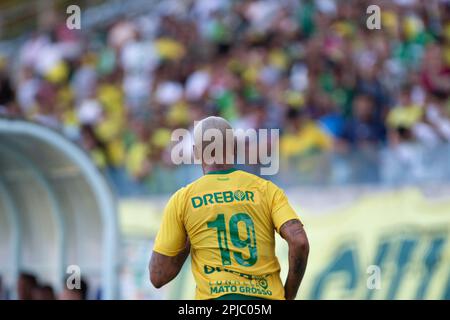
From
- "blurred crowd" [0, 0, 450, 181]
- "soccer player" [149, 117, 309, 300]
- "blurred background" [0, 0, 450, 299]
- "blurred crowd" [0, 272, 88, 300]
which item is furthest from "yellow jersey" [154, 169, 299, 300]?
"blurred crowd" [0, 0, 450, 181]

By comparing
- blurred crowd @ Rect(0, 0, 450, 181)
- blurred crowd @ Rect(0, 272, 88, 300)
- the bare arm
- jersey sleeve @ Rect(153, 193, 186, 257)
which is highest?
blurred crowd @ Rect(0, 0, 450, 181)

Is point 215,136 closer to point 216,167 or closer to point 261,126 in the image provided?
point 216,167

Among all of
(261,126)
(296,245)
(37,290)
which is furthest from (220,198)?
(261,126)

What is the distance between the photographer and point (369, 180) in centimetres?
896

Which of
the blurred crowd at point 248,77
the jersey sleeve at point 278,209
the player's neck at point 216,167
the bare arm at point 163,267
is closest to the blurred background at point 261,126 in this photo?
the blurred crowd at point 248,77

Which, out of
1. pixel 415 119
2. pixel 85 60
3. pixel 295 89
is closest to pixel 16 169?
pixel 295 89

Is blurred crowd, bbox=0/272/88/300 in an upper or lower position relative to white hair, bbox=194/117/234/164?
lower

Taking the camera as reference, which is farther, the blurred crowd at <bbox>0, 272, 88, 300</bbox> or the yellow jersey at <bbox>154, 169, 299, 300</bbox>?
the blurred crowd at <bbox>0, 272, 88, 300</bbox>

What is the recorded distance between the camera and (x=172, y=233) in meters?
4.63

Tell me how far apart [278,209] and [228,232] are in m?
0.28

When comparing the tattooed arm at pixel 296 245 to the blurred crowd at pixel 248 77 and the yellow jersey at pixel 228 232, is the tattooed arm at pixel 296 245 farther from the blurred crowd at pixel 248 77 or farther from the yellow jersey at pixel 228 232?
the blurred crowd at pixel 248 77

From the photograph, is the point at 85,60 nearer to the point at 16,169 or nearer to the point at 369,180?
the point at 16,169

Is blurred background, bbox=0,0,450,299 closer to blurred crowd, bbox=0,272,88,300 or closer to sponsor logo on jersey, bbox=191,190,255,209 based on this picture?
blurred crowd, bbox=0,272,88,300

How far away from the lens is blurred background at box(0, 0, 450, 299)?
A: 8711 millimetres
